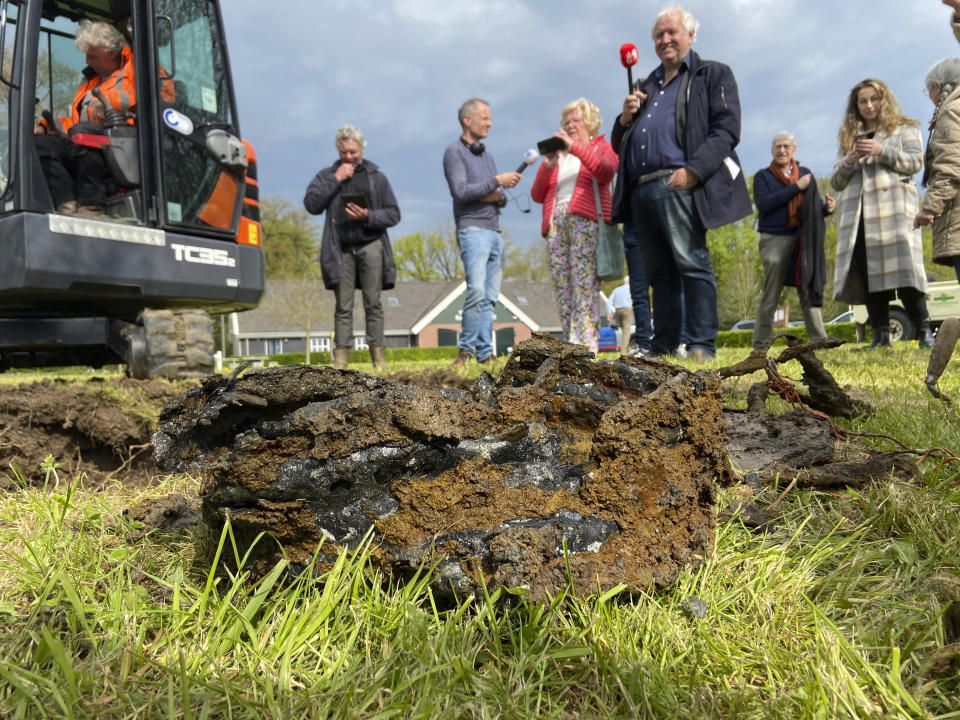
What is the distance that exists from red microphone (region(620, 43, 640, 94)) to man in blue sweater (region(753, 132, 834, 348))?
2005mm

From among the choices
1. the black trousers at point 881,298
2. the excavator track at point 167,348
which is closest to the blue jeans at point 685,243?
the black trousers at point 881,298

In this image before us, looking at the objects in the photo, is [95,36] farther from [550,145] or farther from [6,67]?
[550,145]

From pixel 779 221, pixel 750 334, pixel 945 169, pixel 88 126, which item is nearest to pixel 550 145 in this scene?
pixel 779 221

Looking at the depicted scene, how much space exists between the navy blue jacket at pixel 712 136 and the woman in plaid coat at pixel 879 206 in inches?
69.5

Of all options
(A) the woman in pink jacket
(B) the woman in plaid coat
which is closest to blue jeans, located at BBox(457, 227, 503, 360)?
(A) the woman in pink jacket

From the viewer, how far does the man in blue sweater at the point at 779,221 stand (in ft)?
21.3

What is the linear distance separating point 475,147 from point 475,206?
24.3 inches

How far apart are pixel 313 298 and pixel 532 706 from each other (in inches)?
1686

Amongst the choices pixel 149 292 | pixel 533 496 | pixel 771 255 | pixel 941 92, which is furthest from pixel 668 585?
pixel 771 255

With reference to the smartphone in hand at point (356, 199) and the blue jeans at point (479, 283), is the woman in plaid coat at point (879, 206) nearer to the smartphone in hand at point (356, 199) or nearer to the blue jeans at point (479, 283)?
the blue jeans at point (479, 283)

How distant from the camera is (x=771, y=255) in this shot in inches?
261

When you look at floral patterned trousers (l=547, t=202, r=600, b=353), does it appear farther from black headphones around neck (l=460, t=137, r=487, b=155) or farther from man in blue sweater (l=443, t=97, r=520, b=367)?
black headphones around neck (l=460, t=137, r=487, b=155)

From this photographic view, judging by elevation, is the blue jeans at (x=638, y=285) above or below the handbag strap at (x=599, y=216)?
below

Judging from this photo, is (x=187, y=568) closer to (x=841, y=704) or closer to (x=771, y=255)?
(x=841, y=704)
